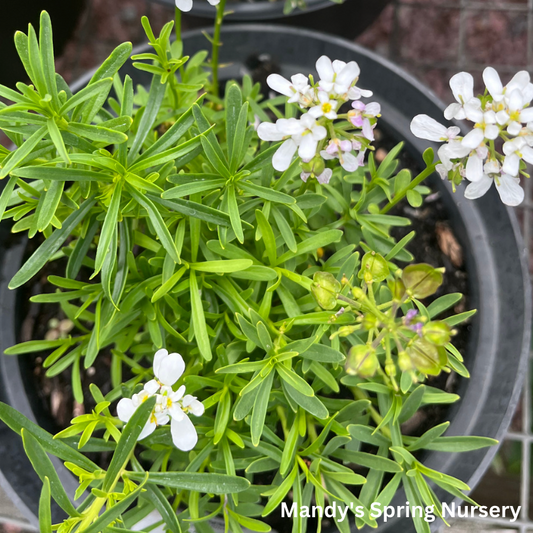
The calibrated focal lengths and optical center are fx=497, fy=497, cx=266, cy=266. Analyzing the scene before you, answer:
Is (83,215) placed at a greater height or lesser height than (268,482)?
greater

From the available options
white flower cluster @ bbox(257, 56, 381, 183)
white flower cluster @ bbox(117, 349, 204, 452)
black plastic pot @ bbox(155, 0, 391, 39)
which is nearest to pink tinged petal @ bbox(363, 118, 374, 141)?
white flower cluster @ bbox(257, 56, 381, 183)

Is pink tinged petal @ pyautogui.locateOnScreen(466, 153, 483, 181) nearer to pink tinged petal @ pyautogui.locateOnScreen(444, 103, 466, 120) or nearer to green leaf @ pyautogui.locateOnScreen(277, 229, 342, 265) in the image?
pink tinged petal @ pyautogui.locateOnScreen(444, 103, 466, 120)

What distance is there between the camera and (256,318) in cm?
71

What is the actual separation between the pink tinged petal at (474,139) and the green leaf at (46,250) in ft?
1.73

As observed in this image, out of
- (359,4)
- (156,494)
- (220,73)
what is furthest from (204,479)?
(359,4)

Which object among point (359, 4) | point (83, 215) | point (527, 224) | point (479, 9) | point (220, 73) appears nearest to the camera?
point (83, 215)

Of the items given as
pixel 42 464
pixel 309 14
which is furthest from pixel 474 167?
Result: pixel 309 14

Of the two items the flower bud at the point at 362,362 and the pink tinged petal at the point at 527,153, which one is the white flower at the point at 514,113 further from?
the flower bud at the point at 362,362

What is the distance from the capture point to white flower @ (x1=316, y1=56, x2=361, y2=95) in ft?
2.07

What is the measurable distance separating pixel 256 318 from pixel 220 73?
773 millimetres

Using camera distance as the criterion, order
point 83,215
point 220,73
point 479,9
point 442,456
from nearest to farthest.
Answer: point 83,215
point 442,456
point 220,73
point 479,9

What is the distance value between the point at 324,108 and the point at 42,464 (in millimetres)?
569

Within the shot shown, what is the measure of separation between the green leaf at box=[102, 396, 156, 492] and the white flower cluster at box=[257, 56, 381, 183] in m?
0.35

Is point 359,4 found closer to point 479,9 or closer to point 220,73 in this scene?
point 220,73
